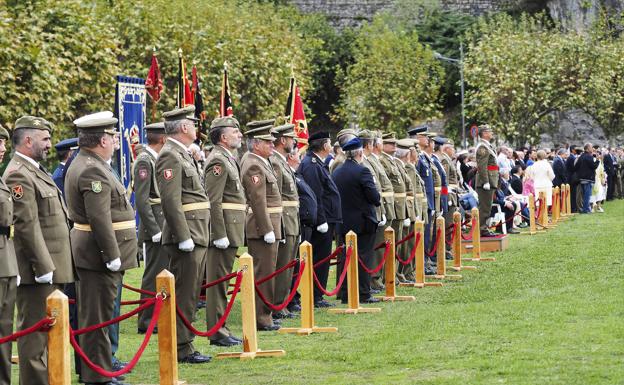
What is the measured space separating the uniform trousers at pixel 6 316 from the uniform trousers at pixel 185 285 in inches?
91.9

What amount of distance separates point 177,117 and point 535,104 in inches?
1444

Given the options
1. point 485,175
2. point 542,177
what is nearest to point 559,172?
point 542,177

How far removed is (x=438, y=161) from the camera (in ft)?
67.7

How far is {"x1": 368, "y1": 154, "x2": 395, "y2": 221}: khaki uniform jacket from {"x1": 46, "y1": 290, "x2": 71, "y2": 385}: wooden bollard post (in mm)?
9317

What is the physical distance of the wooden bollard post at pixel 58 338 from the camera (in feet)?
26.1

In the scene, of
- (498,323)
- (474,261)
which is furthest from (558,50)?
(498,323)

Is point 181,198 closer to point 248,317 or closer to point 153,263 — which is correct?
point 248,317

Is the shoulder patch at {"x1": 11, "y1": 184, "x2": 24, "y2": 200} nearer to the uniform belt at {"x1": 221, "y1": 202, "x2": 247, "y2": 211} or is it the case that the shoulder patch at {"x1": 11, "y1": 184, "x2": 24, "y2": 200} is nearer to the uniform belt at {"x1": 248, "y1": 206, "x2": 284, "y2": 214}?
the uniform belt at {"x1": 221, "y1": 202, "x2": 247, "y2": 211}

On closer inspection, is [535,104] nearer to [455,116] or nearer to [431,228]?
[455,116]

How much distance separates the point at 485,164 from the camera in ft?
78.5

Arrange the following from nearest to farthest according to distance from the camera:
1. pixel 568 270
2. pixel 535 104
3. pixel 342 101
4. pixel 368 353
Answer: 1. pixel 368 353
2. pixel 568 270
3. pixel 535 104
4. pixel 342 101

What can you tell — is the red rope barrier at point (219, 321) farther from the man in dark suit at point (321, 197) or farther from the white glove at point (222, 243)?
the man in dark suit at point (321, 197)

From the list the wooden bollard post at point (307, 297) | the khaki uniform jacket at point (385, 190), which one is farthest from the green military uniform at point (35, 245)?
the khaki uniform jacket at point (385, 190)

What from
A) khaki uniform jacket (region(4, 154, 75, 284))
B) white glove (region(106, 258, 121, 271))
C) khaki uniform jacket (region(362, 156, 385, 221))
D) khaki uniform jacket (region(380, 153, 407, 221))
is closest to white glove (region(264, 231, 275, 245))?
khaki uniform jacket (region(362, 156, 385, 221))
